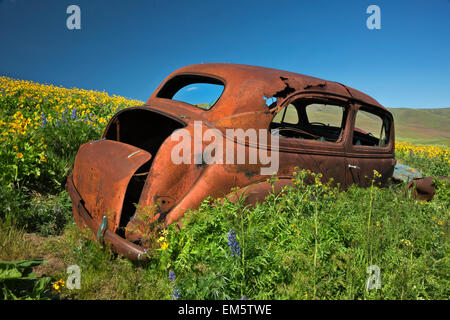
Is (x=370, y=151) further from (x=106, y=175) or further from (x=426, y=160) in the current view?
(x=426, y=160)

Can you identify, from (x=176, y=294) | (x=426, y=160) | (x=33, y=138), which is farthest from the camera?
(x=426, y=160)

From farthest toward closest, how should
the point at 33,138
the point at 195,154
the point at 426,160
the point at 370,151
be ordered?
the point at 426,160, the point at 370,151, the point at 33,138, the point at 195,154

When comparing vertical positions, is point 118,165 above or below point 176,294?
above

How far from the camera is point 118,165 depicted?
108 inches

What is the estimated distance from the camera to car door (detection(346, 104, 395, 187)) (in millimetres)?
3748

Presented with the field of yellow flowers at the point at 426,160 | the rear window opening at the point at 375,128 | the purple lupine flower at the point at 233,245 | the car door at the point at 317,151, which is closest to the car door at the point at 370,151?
the rear window opening at the point at 375,128

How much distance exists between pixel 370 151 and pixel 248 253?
3.12 metres

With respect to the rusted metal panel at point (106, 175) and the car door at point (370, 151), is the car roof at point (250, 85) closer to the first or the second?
the car door at point (370, 151)

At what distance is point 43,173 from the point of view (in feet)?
13.1

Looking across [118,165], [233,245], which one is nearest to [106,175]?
[118,165]
